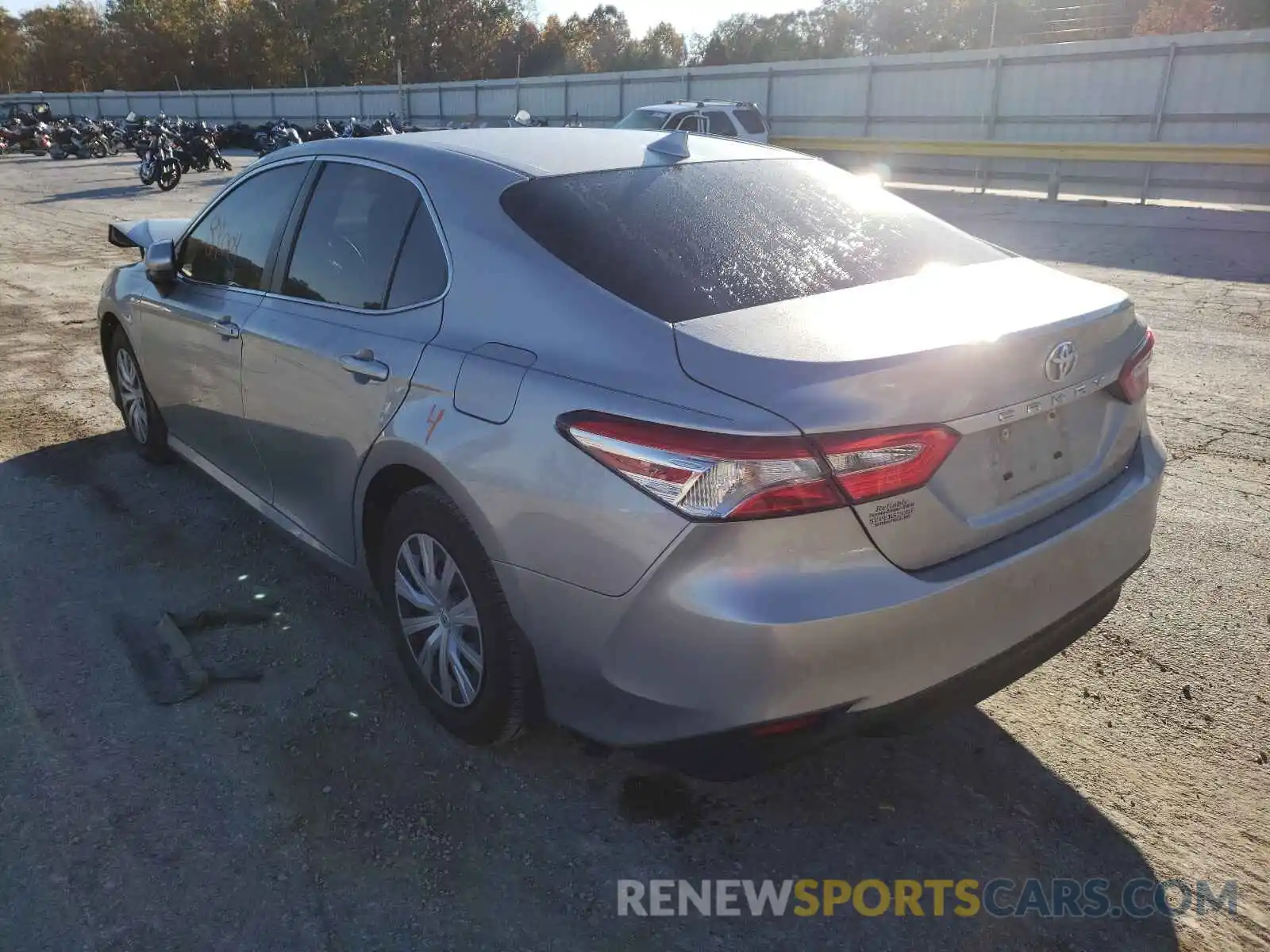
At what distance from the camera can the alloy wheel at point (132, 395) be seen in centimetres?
507

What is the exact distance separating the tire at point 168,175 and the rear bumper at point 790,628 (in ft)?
72.3

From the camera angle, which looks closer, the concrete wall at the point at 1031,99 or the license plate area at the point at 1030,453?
the license plate area at the point at 1030,453

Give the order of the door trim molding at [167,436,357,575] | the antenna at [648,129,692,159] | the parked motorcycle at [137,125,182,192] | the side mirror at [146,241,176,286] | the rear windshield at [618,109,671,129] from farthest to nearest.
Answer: the parked motorcycle at [137,125,182,192] → the rear windshield at [618,109,671,129] → the side mirror at [146,241,176,286] → the door trim molding at [167,436,357,575] → the antenna at [648,129,692,159]

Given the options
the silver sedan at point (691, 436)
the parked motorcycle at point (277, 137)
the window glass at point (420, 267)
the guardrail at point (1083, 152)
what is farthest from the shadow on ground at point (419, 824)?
the parked motorcycle at point (277, 137)

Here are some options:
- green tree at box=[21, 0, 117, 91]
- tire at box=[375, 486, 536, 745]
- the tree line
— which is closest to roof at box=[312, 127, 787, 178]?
tire at box=[375, 486, 536, 745]

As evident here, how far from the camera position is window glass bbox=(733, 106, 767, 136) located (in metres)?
19.2

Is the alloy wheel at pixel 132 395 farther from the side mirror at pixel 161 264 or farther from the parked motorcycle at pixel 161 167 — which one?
the parked motorcycle at pixel 161 167

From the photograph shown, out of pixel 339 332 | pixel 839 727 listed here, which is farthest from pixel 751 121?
pixel 839 727

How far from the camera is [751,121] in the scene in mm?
19547

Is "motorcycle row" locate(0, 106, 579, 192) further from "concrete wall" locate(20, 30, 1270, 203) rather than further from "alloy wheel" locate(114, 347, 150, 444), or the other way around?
"alloy wheel" locate(114, 347, 150, 444)

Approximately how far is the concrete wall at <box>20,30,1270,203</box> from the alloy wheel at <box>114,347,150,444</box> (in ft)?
58.6

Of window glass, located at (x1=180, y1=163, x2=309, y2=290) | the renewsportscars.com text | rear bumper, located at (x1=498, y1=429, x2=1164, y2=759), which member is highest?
window glass, located at (x1=180, y1=163, x2=309, y2=290)

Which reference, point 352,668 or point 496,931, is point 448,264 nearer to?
point 352,668

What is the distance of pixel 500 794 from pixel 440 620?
0.52 meters
